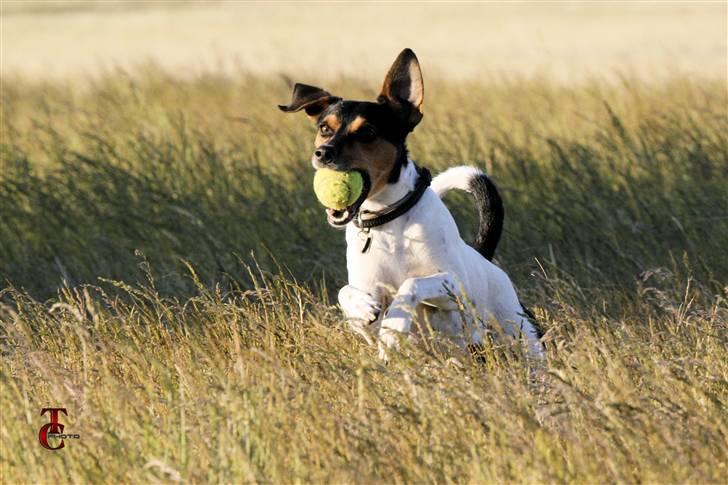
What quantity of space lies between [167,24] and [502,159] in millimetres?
47876

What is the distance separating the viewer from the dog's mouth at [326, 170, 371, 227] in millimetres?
5098

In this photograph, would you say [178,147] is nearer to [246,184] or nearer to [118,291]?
[246,184]

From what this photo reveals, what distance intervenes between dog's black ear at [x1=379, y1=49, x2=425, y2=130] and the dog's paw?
29.3 inches

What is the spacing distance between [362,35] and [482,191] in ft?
128

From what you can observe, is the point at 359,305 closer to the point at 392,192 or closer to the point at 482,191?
the point at 392,192

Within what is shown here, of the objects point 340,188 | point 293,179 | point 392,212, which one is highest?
point 340,188

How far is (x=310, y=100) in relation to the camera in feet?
18.1

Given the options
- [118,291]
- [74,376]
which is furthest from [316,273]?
[74,376]

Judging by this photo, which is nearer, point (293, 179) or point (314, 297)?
point (314, 297)

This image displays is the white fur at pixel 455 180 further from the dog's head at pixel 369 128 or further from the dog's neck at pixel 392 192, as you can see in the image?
the dog's neck at pixel 392 192

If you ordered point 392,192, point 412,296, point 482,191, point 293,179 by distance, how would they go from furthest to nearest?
point 293,179 → point 482,191 → point 392,192 → point 412,296

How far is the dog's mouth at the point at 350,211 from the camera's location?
201 inches

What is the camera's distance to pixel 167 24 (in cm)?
5503

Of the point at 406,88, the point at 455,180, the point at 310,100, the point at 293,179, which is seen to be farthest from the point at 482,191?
the point at 293,179
